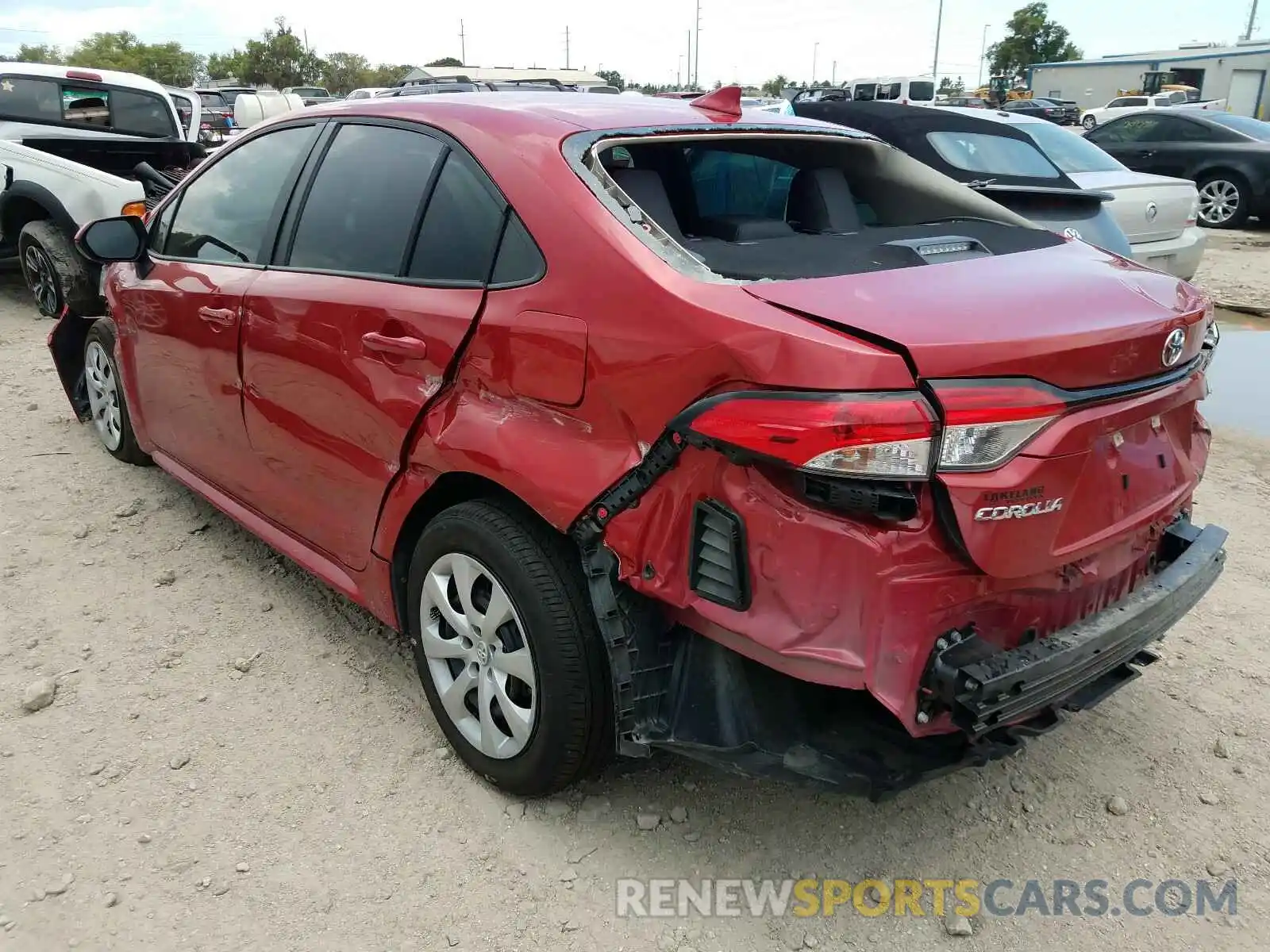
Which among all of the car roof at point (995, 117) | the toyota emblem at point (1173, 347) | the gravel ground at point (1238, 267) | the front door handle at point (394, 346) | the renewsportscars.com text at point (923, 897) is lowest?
the renewsportscars.com text at point (923, 897)

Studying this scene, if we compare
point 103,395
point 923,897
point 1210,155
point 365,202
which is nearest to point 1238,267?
point 1210,155

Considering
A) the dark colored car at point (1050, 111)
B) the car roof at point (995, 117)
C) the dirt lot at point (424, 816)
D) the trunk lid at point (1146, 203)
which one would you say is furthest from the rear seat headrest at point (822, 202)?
the dark colored car at point (1050, 111)

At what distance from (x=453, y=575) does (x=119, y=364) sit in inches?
103

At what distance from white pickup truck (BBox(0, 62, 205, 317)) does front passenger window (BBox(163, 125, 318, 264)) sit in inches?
148

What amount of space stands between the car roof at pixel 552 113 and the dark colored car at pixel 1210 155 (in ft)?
43.4

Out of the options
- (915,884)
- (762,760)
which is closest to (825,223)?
(762,760)

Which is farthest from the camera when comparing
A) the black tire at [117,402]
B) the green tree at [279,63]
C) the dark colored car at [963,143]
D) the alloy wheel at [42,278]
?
the green tree at [279,63]

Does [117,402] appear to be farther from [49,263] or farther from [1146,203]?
[1146,203]

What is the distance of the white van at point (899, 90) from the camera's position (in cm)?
1404

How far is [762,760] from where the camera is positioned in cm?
211

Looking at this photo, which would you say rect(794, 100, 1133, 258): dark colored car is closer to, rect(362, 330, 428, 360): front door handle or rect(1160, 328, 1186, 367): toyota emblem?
rect(1160, 328, 1186, 367): toyota emblem

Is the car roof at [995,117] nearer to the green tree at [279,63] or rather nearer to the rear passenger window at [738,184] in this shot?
the rear passenger window at [738,184]

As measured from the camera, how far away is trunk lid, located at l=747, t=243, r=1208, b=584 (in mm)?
1838

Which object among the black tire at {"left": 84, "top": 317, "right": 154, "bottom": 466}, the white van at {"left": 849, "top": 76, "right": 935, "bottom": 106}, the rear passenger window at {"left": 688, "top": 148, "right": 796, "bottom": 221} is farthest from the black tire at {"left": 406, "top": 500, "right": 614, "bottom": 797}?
the white van at {"left": 849, "top": 76, "right": 935, "bottom": 106}
